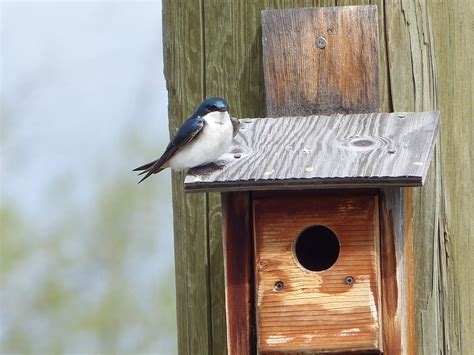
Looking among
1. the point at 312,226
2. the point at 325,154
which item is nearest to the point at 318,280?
the point at 312,226

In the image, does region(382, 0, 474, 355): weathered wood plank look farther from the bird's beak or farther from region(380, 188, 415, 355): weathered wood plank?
the bird's beak

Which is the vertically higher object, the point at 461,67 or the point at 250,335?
the point at 461,67

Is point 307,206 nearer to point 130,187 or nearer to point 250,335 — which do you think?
point 250,335

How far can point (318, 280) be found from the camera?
9.72 ft

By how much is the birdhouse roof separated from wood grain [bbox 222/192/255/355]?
0.12m

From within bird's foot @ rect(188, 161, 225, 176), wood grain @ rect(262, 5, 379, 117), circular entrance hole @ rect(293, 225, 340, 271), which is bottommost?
circular entrance hole @ rect(293, 225, 340, 271)

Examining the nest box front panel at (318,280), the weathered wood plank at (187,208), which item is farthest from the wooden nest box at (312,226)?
the weathered wood plank at (187,208)

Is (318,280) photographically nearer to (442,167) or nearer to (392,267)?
(392,267)

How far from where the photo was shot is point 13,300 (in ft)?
28.1

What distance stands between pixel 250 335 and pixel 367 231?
1.35ft

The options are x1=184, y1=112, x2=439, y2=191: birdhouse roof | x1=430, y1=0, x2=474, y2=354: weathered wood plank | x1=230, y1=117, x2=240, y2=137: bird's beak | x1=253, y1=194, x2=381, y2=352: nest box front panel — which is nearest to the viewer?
x1=184, y1=112, x2=439, y2=191: birdhouse roof

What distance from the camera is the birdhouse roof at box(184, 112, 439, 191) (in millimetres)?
2818

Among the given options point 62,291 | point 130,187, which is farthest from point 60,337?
point 130,187

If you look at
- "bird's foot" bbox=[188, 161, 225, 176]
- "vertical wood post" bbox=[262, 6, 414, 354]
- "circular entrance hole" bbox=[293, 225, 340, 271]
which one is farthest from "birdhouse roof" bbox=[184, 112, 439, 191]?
"circular entrance hole" bbox=[293, 225, 340, 271]
